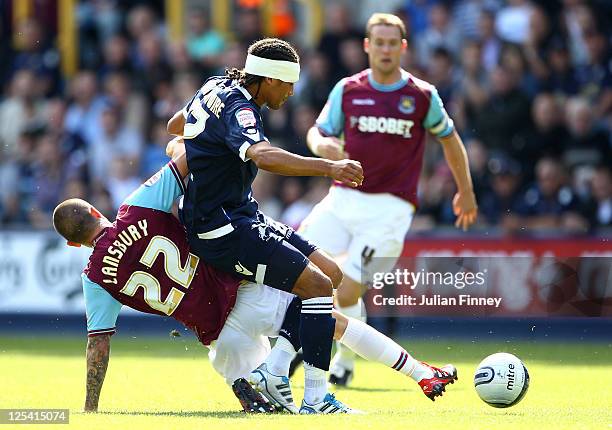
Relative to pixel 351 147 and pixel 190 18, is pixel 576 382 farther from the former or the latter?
pixel 190 18

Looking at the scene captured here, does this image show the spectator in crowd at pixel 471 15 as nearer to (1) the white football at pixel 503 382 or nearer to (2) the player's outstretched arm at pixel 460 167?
(2) the player's outstretched arm at pixel 460 167

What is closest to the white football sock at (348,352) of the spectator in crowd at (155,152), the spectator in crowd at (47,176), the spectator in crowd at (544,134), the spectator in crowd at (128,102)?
the spectator in crowd at (544,134)

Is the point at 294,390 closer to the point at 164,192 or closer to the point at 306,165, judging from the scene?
the point at 164,192

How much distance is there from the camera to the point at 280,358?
8.48m

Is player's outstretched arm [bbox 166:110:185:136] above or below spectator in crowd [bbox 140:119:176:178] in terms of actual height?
above

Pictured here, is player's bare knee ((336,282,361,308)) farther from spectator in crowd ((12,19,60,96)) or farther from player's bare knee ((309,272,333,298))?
spectator in crowd ((12,19,60,96))

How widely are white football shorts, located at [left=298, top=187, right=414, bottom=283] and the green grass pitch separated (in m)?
1.06

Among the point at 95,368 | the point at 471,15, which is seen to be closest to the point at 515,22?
the point at 471,15

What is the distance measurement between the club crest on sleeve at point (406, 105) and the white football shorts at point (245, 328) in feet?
8.70

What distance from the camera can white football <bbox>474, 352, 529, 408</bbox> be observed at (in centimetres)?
834

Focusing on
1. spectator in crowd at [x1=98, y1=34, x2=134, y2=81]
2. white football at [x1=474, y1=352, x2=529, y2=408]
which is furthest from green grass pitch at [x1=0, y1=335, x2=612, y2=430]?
spectator in crowd at [x1=98, y1=34, x2=134, y2=81]

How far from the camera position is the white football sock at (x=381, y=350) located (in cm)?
863

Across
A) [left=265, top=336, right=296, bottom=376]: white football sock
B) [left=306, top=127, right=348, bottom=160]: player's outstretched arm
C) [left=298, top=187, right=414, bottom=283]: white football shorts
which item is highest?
[left=306, top=127, right=348, bottom=160]: player's outstretched arm

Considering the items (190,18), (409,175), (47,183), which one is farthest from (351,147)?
(190,18)
